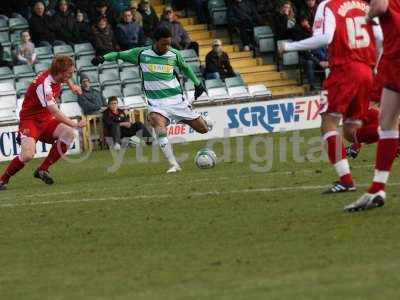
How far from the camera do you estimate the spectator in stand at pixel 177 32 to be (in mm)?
29666

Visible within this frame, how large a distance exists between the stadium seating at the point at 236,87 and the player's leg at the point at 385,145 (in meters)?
16.6

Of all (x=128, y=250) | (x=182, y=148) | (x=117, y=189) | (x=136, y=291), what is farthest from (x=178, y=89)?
(x=136, y=291)

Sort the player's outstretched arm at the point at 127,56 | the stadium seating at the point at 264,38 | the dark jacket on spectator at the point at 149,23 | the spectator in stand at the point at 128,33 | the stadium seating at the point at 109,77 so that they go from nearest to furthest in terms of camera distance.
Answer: the player's outstretched arm at the point at 127,56 < the stadium seating at the point at 109,77 < the spectator in stand at the point at 128,33 < the dark jacket on spectator at the point at 149,23 < the stadium seating at the point at 264,38

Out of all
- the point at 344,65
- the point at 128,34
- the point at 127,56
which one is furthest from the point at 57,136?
the point at 128,34

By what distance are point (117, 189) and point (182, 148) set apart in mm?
9167

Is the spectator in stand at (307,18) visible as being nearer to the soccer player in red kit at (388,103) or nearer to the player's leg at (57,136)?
the player's leg at (57,136)

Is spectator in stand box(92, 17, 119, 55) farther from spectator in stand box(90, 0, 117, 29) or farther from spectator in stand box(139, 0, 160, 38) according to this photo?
spectator in stand box(139, 0, 160, 38)

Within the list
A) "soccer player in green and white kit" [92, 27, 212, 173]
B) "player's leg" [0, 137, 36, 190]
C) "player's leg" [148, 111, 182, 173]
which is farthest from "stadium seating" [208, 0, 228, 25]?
"player's leg" [0, 137, 36, 190]

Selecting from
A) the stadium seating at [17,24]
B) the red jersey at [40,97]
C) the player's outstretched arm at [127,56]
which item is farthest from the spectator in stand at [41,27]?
the red jersey at [40,97]

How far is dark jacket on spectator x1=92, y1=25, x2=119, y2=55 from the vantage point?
94.0ft

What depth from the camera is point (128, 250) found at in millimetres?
10695

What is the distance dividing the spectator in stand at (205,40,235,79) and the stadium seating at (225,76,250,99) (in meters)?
0.29

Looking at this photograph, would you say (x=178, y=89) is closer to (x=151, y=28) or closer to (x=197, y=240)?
(x=197, y=240)

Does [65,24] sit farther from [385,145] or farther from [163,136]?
[385,145]
